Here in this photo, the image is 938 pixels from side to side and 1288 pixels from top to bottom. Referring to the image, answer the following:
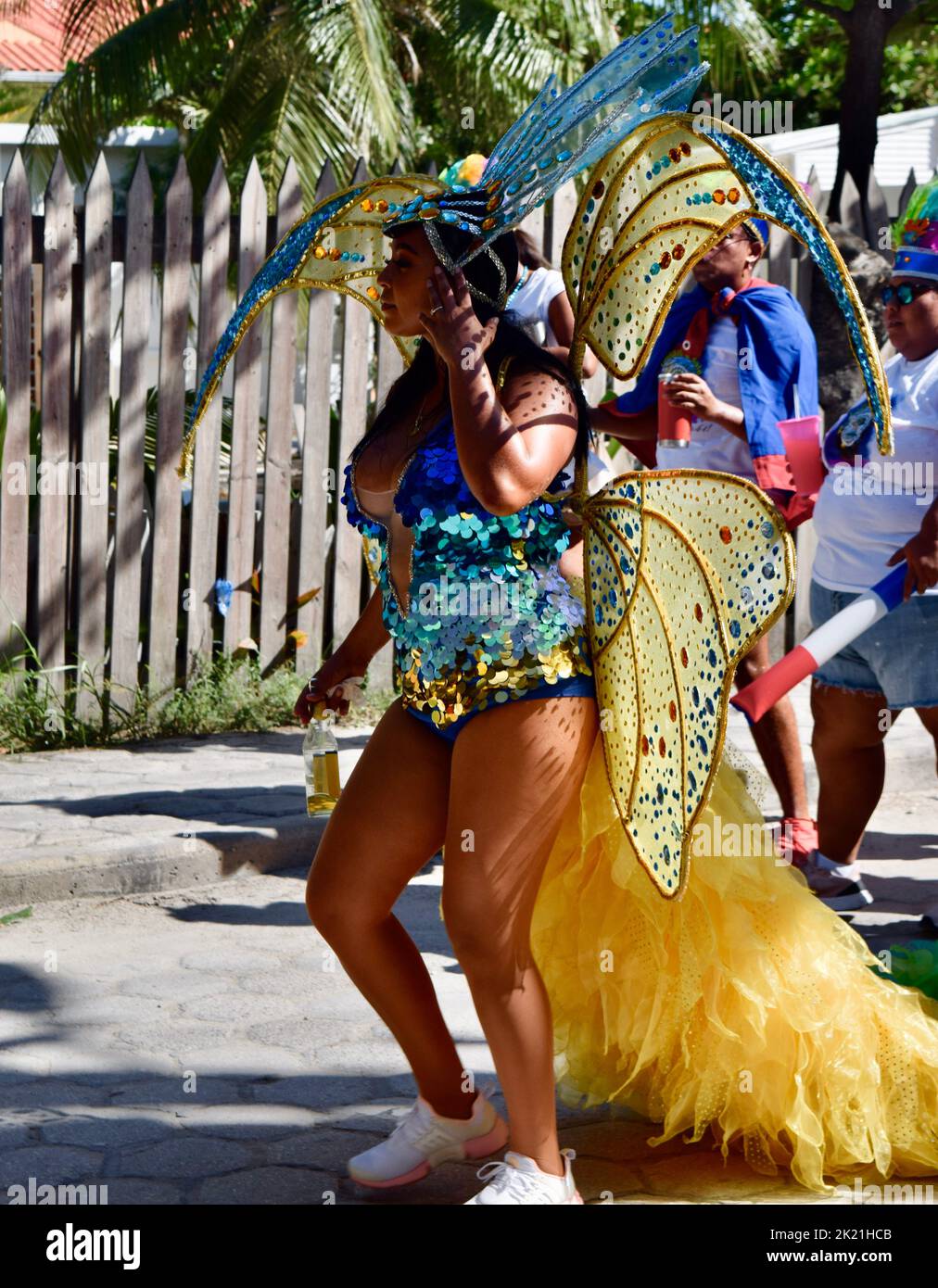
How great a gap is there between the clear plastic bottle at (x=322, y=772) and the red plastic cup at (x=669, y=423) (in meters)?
1.82

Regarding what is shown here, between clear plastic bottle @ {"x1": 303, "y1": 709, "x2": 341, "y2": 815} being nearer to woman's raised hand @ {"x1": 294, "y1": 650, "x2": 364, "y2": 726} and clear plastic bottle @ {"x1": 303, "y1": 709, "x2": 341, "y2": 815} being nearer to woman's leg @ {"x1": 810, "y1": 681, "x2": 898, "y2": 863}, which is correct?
woman's raised hand @ {"x1": 294, "y1": 650, "x2": 364, "y2": 726}

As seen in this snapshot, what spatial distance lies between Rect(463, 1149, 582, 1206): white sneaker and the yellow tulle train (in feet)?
0.93

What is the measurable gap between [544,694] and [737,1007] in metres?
0.75

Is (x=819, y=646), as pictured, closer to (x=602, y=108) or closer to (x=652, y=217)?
(x=652, y=217)

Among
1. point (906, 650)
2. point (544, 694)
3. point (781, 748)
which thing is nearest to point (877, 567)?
point (906, 650)

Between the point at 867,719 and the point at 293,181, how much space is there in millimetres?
3924

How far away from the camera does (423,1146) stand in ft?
9.98

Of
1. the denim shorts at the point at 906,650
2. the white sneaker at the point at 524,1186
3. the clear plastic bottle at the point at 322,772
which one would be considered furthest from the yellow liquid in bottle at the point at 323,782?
the denim shorts at the point at 906,650

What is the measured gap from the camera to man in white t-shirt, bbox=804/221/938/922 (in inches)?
178

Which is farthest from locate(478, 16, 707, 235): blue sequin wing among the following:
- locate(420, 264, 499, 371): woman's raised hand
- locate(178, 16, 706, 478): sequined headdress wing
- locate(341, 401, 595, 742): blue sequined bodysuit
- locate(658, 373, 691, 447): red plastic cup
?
locate(658, 373, 691, 447): red plastic cup

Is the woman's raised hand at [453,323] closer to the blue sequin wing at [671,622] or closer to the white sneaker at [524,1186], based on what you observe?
the blue sequin wing at [671,622]

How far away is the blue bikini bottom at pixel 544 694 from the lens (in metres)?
2.77
